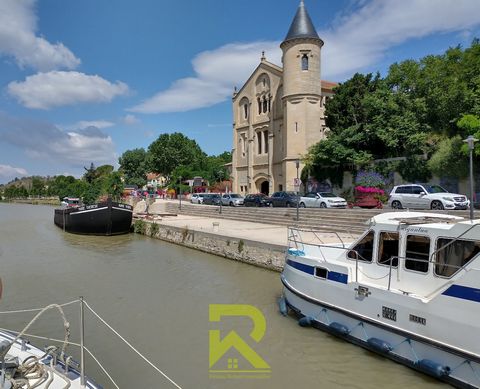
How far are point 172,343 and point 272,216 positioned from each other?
18.1 meters

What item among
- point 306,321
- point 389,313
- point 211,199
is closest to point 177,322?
point 306,321

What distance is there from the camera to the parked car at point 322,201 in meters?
27.1

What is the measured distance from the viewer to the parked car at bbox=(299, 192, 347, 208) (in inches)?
1067

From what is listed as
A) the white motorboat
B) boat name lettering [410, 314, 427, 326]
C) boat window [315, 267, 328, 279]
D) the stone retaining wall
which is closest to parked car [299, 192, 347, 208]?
the stone retaining wall

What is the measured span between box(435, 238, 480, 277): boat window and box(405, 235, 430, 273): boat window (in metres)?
0.25

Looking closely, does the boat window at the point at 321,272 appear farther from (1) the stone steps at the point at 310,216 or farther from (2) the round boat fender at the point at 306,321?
(1) the stone steps at the point at 310,216

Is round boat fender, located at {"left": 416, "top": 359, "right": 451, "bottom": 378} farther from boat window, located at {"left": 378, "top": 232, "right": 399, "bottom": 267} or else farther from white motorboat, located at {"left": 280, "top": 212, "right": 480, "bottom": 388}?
boat window, located at {"left": 378, "top": 232, "right": 399, "bottom": 267}

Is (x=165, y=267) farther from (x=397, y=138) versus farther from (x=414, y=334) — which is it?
(x=397, y=138)

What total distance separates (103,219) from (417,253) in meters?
26.4

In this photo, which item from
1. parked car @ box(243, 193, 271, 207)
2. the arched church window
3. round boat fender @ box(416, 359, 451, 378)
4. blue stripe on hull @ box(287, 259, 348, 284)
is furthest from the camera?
the arched church window

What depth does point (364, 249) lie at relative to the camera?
8.67 meters

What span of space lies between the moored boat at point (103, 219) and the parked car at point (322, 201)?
13569 millimetres

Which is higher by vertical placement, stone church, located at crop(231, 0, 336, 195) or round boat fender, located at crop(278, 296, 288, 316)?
stone church, located at crop(231, 0, 336, 195)

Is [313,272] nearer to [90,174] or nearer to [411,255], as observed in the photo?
[411,255]
